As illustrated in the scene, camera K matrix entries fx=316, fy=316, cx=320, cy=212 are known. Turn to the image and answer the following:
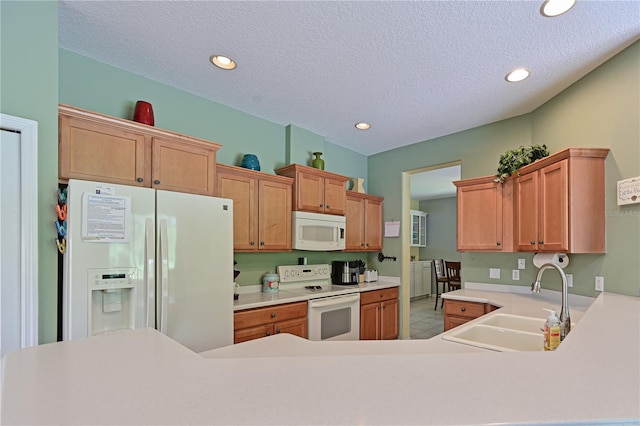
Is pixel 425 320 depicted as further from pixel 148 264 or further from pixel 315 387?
pixel 315 387

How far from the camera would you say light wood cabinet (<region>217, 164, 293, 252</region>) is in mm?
2834

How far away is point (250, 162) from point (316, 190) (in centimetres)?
82

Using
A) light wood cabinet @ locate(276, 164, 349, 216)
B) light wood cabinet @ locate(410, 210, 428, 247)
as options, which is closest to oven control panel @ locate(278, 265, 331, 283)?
light wood cabinet @ locate(276, 164, 349, 216)

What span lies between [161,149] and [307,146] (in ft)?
5.95

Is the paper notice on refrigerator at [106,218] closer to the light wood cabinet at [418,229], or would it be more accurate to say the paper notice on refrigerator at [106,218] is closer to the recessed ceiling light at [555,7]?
the recessed ceiling light at [555,7]

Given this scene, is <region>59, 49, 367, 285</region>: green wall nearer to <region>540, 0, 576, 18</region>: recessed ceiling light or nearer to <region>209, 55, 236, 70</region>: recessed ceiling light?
<region>209, 55, 236, 70</region>: recessed ceiling light

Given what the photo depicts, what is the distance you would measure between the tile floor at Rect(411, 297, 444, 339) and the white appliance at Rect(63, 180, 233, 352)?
134 inches

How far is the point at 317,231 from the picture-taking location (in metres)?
3.51

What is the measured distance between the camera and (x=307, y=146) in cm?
374

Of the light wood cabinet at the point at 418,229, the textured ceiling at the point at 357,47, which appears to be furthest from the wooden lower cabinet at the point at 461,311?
the light wood cabinet at the point at 418,229

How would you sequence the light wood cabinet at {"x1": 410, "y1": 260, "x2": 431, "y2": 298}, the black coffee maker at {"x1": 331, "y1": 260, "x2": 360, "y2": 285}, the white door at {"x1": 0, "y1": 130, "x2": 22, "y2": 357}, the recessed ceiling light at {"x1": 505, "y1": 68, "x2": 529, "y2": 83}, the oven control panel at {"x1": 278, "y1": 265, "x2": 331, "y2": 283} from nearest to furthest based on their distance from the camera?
the white door at {"x1": 0, "y1": 130, "x2": 22, "y2": 357} < the recessed ceiling light at {"x1": 505, "y1": 68, "x2": 529, "y2": 83} < the oven control panel at {"x1": 278, "y1": 265, "x2": 331, "y2": 283} < the black coffee maker at {"x1": 331, "y1": 260, "x2": 360, "y2": 285} < the light wood cabinet at {"x1": 410, "y1": 260, "x2": 431, "y2": 298}

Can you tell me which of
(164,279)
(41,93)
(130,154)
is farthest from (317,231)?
(41,93)

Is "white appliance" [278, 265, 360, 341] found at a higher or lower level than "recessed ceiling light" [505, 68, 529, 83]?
lower

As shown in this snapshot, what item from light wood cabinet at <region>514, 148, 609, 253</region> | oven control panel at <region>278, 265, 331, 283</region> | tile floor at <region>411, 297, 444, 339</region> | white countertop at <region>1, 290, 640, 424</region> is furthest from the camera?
tile floor at <region>411, 297, 444, 339</region>
